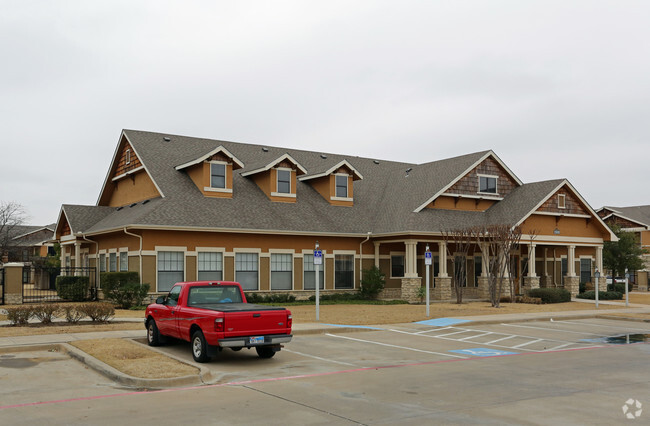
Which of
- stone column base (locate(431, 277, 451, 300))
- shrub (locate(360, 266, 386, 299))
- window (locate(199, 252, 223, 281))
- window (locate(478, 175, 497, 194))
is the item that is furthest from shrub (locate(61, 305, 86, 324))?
window (locate(478, 175, 497, 194))

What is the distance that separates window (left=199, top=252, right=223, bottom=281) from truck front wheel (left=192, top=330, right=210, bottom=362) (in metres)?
16.1

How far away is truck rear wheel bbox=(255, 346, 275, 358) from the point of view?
14280 mm

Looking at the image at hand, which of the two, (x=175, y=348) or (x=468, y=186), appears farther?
(x=468, y=186)

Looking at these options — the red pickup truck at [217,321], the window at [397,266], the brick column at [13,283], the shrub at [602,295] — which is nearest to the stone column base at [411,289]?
the window at [397,266]

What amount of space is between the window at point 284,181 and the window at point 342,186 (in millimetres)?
3252

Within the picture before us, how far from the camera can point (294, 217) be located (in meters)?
32.9

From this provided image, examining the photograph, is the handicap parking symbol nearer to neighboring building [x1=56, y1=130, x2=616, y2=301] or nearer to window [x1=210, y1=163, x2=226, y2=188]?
neighboring building [x1=56, y1=130, x2=616, y2=301]

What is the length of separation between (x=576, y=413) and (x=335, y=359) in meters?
6.30

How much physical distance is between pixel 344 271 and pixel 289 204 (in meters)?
4.68

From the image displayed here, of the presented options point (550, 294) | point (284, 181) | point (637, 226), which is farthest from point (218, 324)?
point (637, 226)

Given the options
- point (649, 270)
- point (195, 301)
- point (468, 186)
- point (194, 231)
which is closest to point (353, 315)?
point (194, 231)

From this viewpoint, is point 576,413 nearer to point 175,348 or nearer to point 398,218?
point 175,348

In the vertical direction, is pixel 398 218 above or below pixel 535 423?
above

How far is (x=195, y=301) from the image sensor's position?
14625 millimetres
